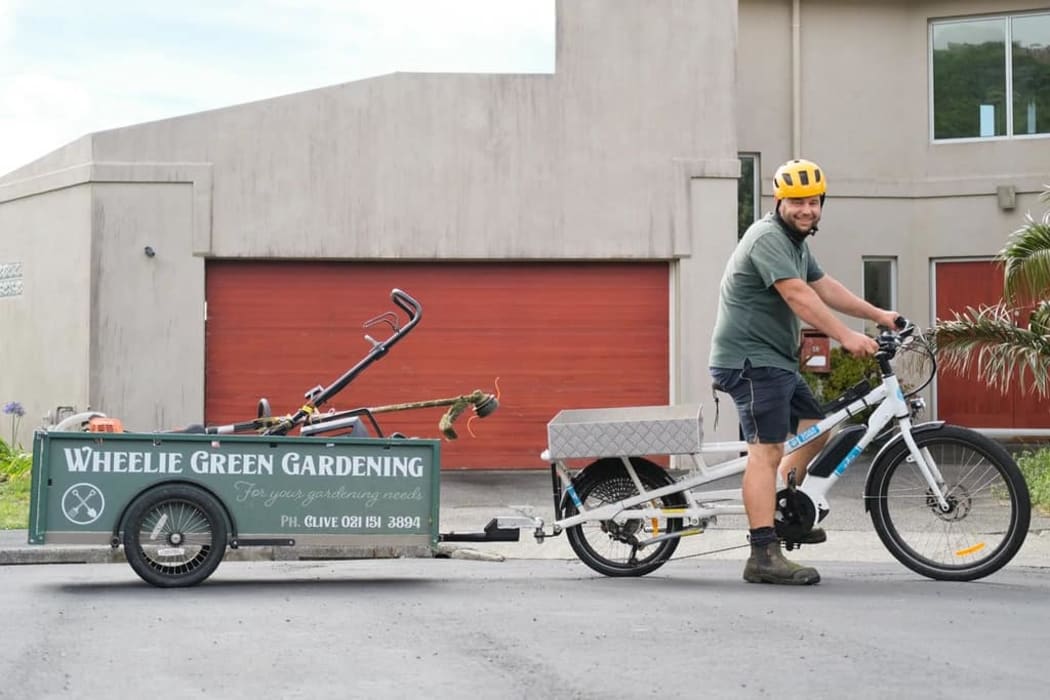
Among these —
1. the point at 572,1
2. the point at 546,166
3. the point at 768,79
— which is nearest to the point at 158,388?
the point at 546,166

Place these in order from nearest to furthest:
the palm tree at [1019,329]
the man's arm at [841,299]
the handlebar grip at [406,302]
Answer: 1. the man's arm at [841,299]
2. the handlebar grip at [406,302]
3. the palm tree at [1019,329]

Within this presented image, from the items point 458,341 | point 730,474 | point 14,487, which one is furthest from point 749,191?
point 730,474

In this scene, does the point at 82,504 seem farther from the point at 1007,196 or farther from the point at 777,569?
the point at 1007,196

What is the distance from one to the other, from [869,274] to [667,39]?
488 cm

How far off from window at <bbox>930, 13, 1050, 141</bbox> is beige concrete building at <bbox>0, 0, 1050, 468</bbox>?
14.2 ft

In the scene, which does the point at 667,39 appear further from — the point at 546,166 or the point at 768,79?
the point at 768,79

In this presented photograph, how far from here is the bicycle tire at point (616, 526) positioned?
8.18 meters

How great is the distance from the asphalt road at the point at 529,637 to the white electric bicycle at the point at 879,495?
0.69 ft

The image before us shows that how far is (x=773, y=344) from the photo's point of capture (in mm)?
7848

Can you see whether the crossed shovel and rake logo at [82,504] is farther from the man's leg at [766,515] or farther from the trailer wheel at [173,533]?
the man's leg at [766,515]

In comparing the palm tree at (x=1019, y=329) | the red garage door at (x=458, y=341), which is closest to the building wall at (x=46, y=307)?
the red garage door at (x=458, y=341)

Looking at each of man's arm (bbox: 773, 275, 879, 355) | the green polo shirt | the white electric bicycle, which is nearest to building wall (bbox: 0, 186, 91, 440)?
the white electric bicycle

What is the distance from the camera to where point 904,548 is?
7.93 m

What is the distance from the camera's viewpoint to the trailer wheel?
787 cm
